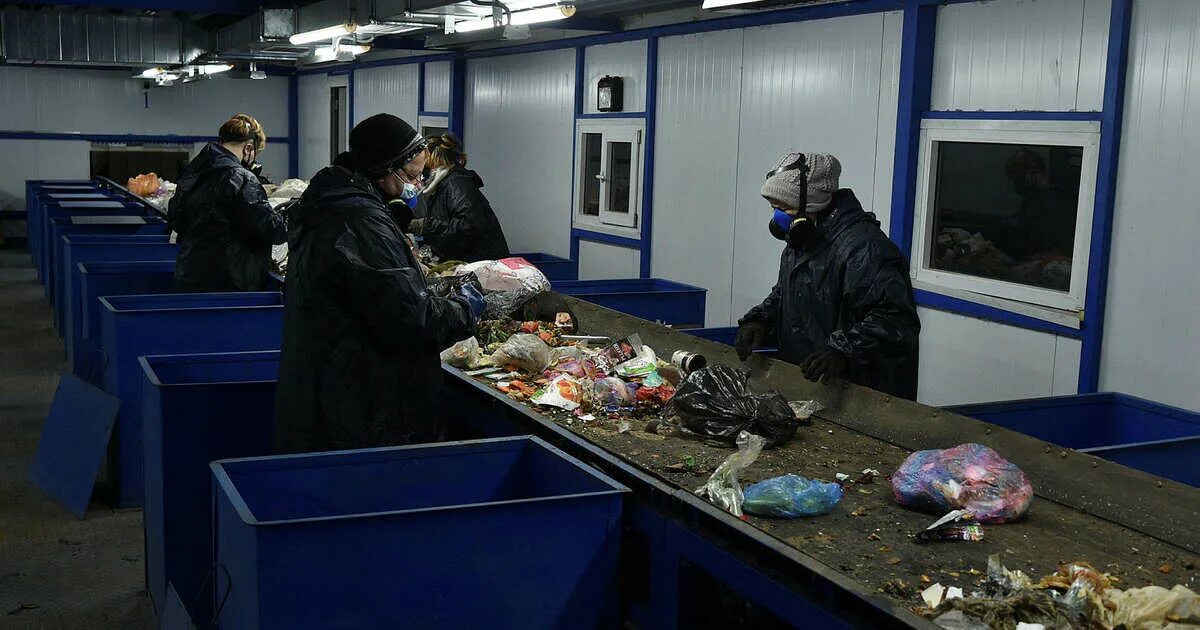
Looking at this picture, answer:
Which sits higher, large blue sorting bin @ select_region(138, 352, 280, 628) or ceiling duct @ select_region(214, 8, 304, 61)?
ceiling duct @ select_region(214, 8, 304, 61)

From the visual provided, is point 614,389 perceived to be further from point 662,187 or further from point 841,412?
point 662,187

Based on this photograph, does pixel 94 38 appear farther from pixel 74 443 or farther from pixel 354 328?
pixel 354 328

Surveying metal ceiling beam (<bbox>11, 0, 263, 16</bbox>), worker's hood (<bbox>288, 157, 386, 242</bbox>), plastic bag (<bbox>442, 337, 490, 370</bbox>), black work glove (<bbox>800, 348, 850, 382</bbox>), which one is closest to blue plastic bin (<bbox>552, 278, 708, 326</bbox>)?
plastic bag (<bbox>442, 337, 490, 370</bbox>)

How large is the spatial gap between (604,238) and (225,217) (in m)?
3.63

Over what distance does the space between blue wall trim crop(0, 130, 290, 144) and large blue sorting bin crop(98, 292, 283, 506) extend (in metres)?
12.0

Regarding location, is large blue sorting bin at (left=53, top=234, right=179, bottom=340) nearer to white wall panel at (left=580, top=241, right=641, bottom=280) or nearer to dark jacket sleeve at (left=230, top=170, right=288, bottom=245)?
dark jacket sleeve at (left=230, top=170, right=288, bottom=245)

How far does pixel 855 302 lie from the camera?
3799mm

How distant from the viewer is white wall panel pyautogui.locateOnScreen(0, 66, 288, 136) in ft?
51.2

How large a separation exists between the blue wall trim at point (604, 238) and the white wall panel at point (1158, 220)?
4.03 meters

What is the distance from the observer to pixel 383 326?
312cm

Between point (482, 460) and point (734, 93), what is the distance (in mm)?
4888

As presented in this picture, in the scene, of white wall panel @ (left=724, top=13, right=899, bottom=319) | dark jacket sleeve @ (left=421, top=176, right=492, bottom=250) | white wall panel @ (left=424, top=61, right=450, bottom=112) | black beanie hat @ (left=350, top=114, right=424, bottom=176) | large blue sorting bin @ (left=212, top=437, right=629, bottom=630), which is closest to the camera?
large blue sorting bin @ (left=212, top=437, right=629, bottom=630)

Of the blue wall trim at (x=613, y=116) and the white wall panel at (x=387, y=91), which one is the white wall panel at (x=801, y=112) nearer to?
the blue wall trim at (x=613, y=116)

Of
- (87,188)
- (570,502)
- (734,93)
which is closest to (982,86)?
(734,93)
